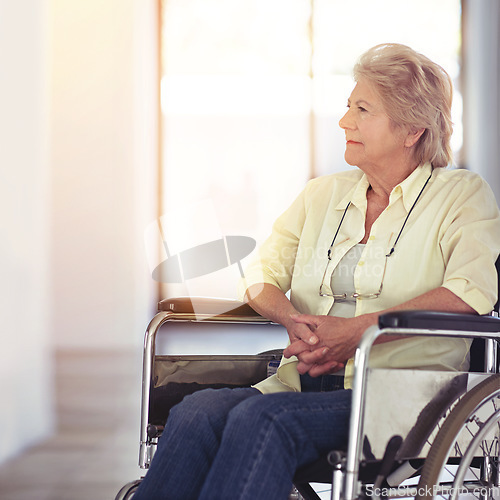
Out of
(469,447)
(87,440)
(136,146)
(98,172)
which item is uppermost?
(136,146)

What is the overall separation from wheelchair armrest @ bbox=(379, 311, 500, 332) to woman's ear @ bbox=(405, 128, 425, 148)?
18.8 inches

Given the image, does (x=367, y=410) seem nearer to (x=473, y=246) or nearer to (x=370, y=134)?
(x=473, y=246)

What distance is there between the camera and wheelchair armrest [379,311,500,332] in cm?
94

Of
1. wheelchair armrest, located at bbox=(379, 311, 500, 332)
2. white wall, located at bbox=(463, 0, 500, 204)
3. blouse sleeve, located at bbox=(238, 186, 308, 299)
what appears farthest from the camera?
white wall, located at bbox=(463, 0, 500, 204)

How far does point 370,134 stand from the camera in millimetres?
1382

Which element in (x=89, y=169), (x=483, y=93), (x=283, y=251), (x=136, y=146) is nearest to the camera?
(x=283, y=251)

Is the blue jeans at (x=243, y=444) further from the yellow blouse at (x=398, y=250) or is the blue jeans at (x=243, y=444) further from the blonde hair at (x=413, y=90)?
the blonde hair at (x=413, y=90)

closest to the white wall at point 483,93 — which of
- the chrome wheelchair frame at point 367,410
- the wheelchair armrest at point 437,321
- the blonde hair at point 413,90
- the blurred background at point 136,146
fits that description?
the blurred background at point 136,146

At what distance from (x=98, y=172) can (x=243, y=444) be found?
315cm

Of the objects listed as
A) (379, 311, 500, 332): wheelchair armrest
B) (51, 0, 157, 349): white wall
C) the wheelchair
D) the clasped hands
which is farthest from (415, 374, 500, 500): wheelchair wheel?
(51, 0, 157, 349): white wall

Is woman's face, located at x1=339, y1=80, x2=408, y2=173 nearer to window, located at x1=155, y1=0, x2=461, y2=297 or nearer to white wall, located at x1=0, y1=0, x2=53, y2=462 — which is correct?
white wall, located at x1=0, y1=0, x2=53, y2=462

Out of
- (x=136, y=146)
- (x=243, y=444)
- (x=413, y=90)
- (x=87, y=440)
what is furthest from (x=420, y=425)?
(x=136, y=146)

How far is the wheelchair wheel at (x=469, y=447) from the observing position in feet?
3.24

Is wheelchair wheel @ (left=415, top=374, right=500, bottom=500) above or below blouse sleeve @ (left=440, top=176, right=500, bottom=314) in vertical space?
below
